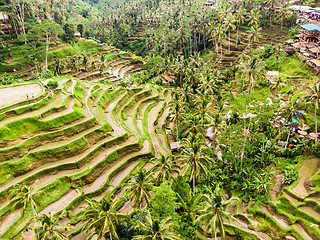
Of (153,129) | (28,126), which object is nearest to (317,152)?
(153,129)

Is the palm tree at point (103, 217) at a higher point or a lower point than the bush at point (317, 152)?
higher

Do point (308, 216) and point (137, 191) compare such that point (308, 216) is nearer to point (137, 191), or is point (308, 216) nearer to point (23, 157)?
point (137, 191)

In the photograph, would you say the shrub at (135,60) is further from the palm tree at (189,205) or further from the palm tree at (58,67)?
the palm tree at (189,205)

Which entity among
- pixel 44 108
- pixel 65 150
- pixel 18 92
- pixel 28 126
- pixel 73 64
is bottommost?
pixel 65 150

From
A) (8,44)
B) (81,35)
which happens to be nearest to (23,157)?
(8,44)

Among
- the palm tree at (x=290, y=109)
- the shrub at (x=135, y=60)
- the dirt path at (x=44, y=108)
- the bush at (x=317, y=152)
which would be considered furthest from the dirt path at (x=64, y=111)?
the shrub at (x=135, y=60)

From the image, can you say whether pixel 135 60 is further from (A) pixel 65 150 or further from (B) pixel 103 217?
(B) pixel 103 217

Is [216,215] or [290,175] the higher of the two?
[216,215]
